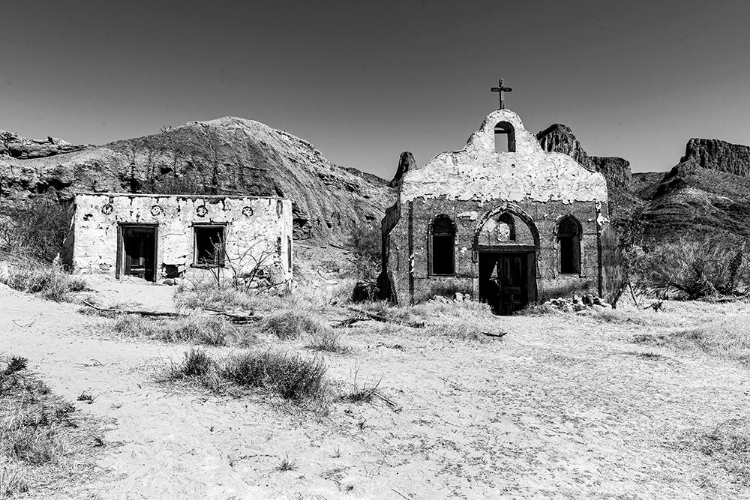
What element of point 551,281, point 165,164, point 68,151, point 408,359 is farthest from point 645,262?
point 68,151

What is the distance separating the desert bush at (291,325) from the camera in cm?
908

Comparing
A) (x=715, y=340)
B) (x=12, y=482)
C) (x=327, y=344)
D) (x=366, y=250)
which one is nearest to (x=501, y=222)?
(x=715, y=340)

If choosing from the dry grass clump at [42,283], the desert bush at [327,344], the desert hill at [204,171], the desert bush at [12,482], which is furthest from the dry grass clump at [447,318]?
the desert hill at [204,171]

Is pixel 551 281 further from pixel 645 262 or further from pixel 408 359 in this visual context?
pixel 645 262

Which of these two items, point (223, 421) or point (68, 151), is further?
point (68, 151)

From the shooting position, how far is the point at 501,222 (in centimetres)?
1565

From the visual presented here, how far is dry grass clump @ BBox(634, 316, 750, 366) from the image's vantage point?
29.5 feet

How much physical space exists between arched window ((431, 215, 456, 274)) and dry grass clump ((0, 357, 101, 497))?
39.3 ft

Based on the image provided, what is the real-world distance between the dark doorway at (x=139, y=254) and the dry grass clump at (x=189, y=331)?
8.78 metres

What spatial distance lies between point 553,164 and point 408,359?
414 inches

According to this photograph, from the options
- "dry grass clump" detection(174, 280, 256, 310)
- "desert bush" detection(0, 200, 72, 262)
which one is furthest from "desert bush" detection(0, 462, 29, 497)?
"desert bush" detection(0, 200, 72, 262)

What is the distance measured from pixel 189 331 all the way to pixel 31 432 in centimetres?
454

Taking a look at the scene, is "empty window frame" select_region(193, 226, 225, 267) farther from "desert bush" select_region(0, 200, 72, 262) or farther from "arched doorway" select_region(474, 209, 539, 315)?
"arched doorway" select_region(474, 209, 539, 315)

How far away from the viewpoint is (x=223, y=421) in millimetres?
4422
